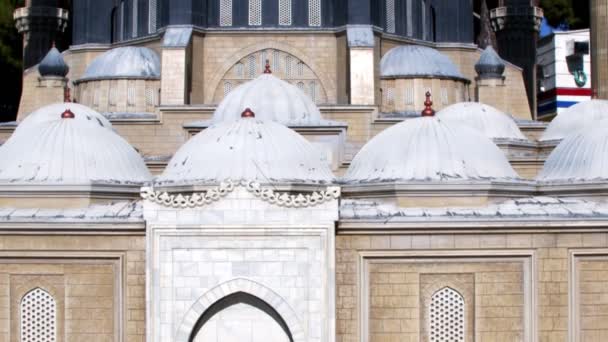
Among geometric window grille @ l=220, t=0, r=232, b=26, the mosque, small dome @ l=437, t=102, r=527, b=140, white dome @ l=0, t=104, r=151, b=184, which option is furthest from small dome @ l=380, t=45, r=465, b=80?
white dome @ l=0, t=104, r=151, b=184

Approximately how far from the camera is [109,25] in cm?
4322

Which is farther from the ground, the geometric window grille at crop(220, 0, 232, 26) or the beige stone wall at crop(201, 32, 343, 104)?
the geometric window grille at crop(220, 0, 232, 26)

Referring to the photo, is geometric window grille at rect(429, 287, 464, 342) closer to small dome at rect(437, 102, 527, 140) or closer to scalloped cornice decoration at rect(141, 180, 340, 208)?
scalloped cornice decoration at rect(141, 180, 340, 208)

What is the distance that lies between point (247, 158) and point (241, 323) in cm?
257

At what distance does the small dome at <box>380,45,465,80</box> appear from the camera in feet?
129

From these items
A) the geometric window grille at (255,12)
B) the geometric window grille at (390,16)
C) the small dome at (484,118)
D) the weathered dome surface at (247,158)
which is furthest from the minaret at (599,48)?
the weathered dome surface at (247,158)

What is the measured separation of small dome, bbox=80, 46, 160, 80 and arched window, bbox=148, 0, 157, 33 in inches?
52.0

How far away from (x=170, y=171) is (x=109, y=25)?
16.6m

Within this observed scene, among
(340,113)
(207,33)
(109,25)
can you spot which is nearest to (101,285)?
(340,113)

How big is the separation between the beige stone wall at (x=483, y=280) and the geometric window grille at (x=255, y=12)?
1521 cm

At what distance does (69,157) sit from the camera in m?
29.4

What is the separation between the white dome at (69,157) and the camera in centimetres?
2902

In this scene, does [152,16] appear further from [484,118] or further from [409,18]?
[484,118]

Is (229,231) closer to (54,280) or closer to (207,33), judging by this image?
(54,280)
